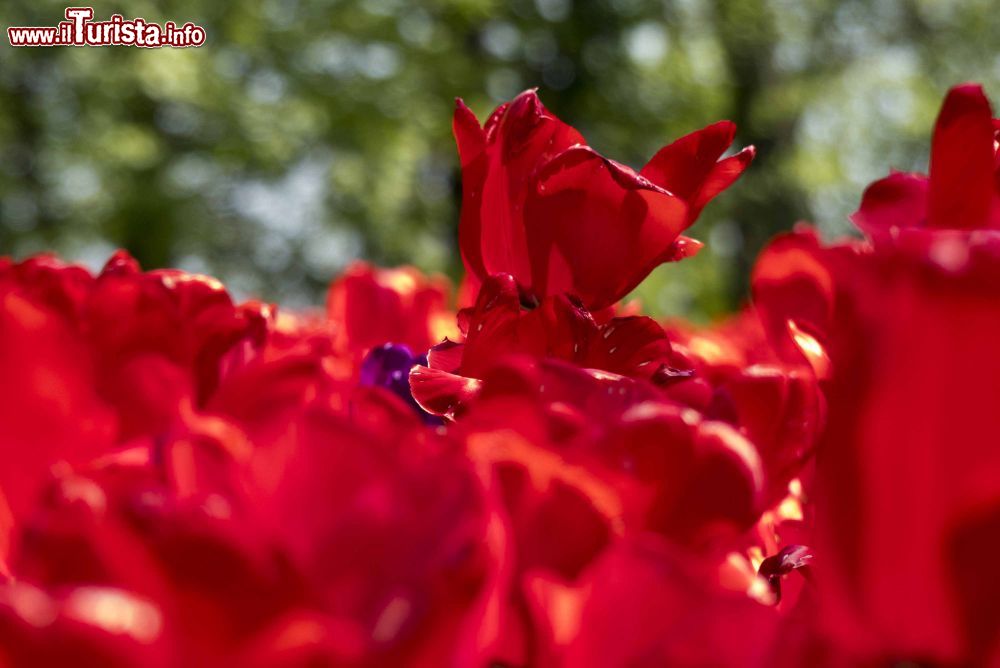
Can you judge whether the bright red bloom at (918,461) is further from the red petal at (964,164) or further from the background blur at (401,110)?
the background blur at (401,110)

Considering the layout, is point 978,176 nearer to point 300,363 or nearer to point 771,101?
point 300,363

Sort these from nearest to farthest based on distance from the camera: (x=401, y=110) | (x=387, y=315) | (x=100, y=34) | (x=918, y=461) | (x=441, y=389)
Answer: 1. (x=918, y=461)
2. (x=441, y=389)
3. (x=387, y=315)
4. (x=100, y=34)
5. (x=401, y=110)

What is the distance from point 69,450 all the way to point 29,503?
4 centimetres

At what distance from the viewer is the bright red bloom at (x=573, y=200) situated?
64cm

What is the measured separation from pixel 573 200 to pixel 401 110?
1121 centimetres

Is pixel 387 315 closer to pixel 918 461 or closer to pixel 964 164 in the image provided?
pixel 964 164

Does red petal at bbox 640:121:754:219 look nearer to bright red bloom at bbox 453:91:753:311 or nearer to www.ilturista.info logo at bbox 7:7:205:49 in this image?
bright red bloom at bbox 453:91:753:311

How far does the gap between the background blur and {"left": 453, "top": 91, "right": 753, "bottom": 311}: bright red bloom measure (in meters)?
10.8

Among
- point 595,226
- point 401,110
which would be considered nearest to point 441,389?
point 595,226

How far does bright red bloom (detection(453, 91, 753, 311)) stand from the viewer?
2.09 feet

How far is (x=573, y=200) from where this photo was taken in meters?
0.65

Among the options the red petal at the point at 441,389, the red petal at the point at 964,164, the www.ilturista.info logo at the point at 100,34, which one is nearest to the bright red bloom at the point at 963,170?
the red petal at the point at 964,164

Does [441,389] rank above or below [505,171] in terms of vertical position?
below

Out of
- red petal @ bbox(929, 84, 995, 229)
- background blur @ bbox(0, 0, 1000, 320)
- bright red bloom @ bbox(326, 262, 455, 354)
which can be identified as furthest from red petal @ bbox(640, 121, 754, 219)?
background blur @ bbox(0, 0, 1000, 320)
